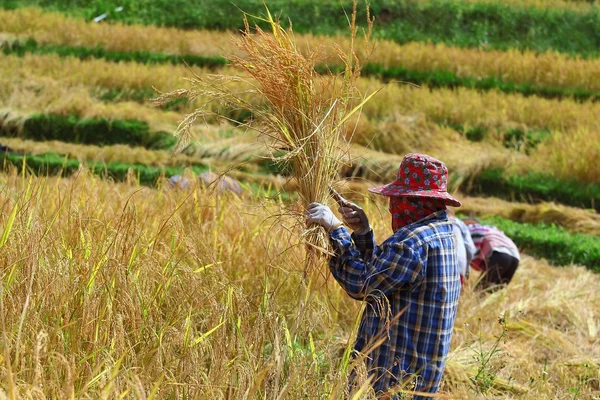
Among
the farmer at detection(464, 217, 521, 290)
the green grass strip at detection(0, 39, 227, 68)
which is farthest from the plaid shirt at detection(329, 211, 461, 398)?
the green grass strip at detection(0, 39, 227, 68)

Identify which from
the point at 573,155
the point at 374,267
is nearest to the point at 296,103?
the point at 374,267

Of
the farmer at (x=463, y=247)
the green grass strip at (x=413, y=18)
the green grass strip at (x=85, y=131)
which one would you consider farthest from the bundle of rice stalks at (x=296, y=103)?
the green grass strip at (x=413, y=18)

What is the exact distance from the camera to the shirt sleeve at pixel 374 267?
103 inches

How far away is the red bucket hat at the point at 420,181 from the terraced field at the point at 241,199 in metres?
0.34

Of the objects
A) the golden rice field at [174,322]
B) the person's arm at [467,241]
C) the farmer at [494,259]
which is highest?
the golden rice field at [174,322]

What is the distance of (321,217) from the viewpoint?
108 inches

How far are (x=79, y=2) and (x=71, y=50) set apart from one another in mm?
5988

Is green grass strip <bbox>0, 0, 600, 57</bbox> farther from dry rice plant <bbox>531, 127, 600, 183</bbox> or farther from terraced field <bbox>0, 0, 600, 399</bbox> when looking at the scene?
dry rice plant <bbox>531, 127, 600, 183</bbox>

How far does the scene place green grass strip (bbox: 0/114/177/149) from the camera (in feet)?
38.1

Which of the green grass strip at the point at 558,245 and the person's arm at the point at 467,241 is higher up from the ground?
the person's arm at the point at 467,241

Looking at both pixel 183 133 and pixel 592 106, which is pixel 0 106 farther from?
pixel 183 133

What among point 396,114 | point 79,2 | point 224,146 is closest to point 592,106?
point 396,114

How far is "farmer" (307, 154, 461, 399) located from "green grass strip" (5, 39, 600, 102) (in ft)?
39.1

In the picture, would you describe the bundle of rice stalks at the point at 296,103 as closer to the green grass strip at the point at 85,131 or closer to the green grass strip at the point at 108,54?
the green grass strip at the point at 85,131
